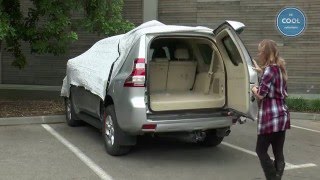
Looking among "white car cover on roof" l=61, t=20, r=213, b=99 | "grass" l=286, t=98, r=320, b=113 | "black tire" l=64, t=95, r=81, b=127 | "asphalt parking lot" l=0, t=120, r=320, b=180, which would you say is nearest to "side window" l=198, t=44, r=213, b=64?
"white car cover on roof" l=61, t=20, r=213, b=99

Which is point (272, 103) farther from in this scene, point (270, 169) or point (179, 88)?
point (179, 88)

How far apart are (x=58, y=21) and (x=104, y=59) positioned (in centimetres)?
318

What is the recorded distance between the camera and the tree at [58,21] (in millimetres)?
10484

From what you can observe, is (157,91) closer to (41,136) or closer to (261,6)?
(41,136)

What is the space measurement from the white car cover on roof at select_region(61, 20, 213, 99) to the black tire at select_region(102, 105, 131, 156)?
297mm

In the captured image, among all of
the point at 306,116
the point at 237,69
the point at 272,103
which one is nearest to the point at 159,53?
the point at 237,69

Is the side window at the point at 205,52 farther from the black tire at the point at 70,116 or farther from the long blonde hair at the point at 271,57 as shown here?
the black tire at the point at 70,116

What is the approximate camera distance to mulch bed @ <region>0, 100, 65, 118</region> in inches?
414

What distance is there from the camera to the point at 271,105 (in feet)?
17.7

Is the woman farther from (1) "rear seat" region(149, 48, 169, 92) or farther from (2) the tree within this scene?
(2) the tree

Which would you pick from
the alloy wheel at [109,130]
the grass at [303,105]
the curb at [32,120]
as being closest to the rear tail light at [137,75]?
the alloy wheel at [109,130]

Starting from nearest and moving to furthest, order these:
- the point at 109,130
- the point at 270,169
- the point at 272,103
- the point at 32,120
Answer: the point at 272,103, the point at 270,169, the point at 109,130, the point at 32,120

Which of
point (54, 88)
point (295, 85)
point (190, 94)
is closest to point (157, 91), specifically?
point (190, 94)

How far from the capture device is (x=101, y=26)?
11.0 meters
